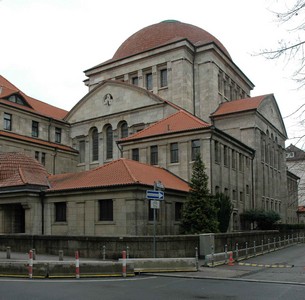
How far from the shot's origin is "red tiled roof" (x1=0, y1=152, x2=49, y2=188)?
3244 centimetres

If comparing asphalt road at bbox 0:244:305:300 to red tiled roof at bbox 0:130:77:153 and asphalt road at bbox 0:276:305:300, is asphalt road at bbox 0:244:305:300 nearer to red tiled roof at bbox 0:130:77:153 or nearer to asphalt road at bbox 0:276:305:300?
asphalt road at bbox 0:276:305:300

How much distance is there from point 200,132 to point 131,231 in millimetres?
11938

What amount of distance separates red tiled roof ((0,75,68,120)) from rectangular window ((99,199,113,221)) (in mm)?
22960

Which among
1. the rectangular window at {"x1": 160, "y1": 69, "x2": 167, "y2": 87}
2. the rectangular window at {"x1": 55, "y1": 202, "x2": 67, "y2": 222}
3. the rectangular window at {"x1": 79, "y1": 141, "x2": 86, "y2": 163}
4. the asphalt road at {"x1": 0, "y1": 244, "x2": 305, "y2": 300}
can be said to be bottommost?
the asphalt road at {"x1": 0, "y1": 244, "x2": 305, "y2": 300}

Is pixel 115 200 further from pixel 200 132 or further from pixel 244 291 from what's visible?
pixel 244 291

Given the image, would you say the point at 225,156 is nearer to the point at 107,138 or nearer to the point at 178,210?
the point at 178,210

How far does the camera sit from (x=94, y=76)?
58.1 m

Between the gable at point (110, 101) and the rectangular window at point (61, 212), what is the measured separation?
57.3ft

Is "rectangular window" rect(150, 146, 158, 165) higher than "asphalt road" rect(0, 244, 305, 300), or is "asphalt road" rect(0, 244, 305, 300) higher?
"rectangular window" rect(150, 146, 158, 165)

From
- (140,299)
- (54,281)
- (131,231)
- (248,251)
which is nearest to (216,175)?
(248,251)

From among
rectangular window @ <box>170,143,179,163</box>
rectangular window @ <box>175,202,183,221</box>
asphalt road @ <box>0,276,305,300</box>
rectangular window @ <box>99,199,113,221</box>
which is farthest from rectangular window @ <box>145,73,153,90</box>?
asphalt road @ <box>0,276,305,300</box>

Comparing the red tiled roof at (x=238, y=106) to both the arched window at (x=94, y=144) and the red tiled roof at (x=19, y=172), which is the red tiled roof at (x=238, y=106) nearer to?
the arched window at (x=94, y=144)

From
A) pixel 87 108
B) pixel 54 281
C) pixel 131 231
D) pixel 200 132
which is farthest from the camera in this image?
pixel 87 108

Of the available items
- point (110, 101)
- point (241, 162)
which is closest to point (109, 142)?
point (110, 101)
